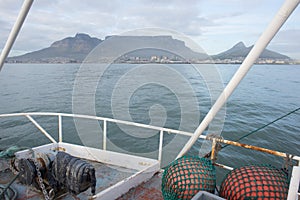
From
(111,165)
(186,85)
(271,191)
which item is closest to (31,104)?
(186,85)

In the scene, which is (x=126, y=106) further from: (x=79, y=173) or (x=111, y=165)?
(x=79, y=173)

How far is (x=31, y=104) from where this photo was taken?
18.5 metres

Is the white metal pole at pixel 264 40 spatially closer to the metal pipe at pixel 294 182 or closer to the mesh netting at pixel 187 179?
the mesh netting at pixel 187 179

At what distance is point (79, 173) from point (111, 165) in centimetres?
155

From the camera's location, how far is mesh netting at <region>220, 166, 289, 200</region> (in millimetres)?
1660

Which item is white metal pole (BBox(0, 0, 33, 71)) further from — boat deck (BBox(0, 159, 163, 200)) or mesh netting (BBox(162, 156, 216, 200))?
mesh netting (BBox(162, 156, 216, 200))

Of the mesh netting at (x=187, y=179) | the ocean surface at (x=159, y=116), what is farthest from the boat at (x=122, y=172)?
the ocean surface at (x=159, y=116)

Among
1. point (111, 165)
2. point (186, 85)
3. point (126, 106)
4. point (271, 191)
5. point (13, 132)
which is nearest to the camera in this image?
point (271, 191)

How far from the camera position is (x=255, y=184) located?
1702 mm

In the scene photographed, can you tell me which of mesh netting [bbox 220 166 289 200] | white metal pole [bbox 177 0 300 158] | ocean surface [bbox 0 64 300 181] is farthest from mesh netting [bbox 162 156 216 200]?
ocean surface [bbox 0 64 300 181]

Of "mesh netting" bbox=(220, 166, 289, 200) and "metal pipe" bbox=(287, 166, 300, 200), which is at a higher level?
"metal pipe" bbox=(287, 166, 300, 200)

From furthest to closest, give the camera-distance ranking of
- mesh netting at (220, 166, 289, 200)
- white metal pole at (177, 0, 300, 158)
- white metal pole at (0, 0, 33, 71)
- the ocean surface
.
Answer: the ocean surface < white metal pole at (0, 0, 33, 71) < mesh netting at (220, 166, 289, 200) < white metal pole at (177, 0, 300, 158)

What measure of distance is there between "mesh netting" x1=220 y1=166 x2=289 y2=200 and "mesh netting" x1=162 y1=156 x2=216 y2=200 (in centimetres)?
15

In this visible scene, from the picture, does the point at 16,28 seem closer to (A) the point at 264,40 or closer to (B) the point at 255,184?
(A) the point at 264,40
